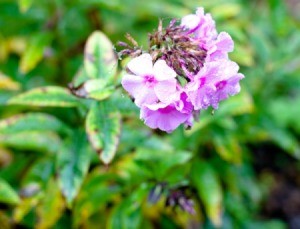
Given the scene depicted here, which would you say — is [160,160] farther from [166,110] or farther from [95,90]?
[166,110]

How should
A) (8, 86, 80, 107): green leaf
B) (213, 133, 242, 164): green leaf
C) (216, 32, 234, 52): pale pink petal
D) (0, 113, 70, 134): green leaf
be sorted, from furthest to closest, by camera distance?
(213, 133, 242, 164): green leaf < (0, 113, 70, 134): green leaf < (8, 86, 80, 107): green leaf < (216, 32, 234, 52): pale pink petal

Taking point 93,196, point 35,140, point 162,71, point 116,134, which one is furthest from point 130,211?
point 162,71

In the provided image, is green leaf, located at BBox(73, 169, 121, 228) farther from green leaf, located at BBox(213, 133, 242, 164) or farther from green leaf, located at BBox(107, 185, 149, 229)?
green leaf, located at BBox(213, 133, 242, 164)

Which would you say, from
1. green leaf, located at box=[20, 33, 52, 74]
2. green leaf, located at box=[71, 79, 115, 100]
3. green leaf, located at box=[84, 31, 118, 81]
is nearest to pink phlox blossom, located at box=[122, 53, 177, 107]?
green leaf, located at box=[71, 79, 115, 100]

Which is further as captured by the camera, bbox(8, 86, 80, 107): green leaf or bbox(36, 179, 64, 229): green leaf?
bbox(36, 179, 64, 229): green leaf

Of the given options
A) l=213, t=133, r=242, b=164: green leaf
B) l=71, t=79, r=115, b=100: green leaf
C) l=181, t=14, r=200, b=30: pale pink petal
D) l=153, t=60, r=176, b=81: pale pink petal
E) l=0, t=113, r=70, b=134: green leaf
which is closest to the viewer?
l=153, t=60, r=176, b=81: pale pink petal

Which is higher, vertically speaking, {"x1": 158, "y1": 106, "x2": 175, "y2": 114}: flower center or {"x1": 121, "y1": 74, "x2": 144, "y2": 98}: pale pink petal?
{"x1": 121, "y1": 74, "x2": 144, "y2": 98}: pale pink petal

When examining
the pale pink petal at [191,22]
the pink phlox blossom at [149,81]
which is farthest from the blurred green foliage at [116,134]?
the pink phlox blossom at [149,81]
